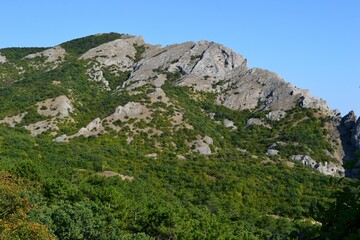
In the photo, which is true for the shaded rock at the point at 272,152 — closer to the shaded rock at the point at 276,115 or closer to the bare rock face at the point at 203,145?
the bare rock face at the point at 203,145

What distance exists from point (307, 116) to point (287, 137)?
14927 millimetres

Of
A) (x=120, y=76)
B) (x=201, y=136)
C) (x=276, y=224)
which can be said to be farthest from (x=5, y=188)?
(x=120, y=76)

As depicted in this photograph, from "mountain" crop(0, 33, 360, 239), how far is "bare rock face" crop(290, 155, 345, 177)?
334mm

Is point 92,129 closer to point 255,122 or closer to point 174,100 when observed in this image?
point 174,100

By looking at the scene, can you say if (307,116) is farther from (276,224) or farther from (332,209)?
(332,209)

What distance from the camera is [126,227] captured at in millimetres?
57188

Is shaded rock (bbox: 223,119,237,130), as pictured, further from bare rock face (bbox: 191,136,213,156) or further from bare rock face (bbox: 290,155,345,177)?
bare rock face (bbox: 290,155,345,177)

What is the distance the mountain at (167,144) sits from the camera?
57.9m

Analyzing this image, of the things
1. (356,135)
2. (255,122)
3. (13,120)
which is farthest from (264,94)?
(13,120)

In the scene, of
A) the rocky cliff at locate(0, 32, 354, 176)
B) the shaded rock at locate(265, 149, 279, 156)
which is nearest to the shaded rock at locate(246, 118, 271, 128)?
the rocky cliff at locate(0, 32, 354, 176)

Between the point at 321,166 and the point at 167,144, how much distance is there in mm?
45022

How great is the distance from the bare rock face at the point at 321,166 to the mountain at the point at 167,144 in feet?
1.10

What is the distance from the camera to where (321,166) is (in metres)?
118

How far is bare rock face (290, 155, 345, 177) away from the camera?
385 ft
